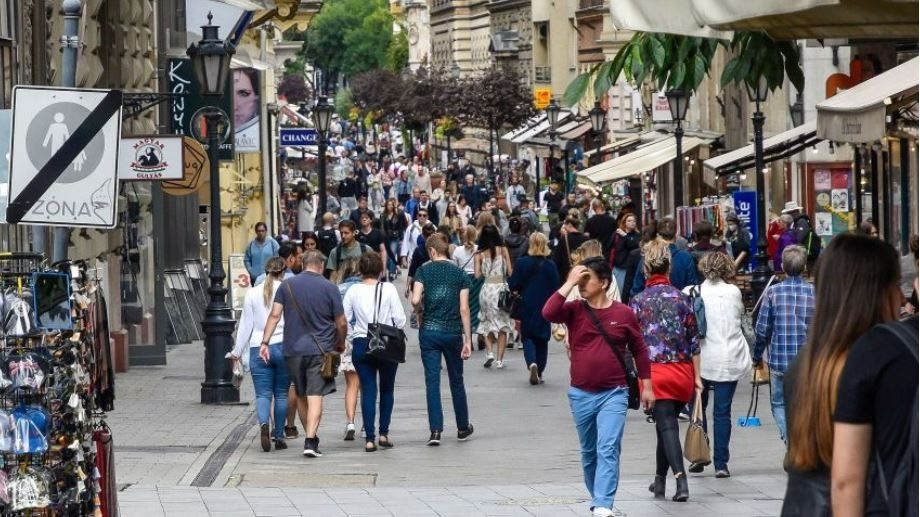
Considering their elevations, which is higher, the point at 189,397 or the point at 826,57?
the point at 826,57

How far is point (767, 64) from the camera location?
28.7 feet

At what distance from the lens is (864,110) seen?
1602 cm

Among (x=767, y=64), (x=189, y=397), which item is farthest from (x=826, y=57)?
(x=767, y=64)

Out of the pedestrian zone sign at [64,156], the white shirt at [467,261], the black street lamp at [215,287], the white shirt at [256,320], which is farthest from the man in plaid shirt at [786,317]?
the white shirt at [467,261]

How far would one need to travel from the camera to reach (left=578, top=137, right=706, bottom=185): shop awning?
38906 millimetres

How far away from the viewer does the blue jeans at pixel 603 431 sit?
11320mm

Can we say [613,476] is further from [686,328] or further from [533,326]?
[533,326]

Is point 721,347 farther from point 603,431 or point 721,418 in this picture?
point 603,431

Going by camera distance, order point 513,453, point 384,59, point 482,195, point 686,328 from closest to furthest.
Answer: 1. point 686,328
2. point 513,453
3. point 482,195
4. point 384,59

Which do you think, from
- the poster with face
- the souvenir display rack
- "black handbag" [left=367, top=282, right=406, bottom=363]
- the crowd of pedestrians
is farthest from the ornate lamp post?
the souvenir display rack

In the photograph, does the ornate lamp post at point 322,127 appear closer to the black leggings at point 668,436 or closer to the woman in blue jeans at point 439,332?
the woman in blue jeans at point 439,332

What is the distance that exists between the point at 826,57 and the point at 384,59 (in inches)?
5215

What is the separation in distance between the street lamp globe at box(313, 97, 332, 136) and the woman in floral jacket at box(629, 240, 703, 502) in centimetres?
2603

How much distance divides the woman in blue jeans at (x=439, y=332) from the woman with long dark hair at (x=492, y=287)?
676cm
